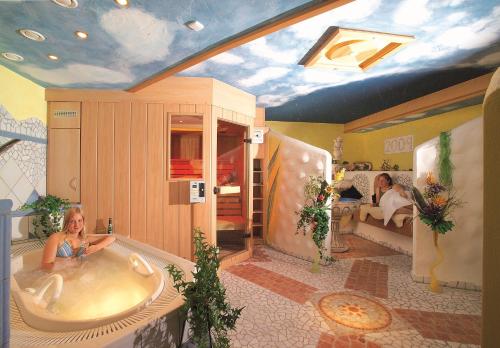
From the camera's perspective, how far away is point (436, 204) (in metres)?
3.24

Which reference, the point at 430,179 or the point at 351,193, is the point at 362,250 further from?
the point at 430,179

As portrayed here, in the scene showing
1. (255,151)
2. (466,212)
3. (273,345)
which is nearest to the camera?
(273,345)

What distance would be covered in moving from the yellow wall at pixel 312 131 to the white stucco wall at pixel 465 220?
147 inches

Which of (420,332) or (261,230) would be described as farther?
(261,230)

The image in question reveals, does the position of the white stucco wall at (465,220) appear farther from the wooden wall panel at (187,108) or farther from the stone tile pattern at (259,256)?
the wooden wall panel at (187,108)

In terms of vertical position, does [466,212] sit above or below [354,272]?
above

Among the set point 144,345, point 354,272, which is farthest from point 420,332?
point 144,345

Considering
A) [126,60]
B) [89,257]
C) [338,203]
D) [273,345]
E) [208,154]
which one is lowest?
[273,345]

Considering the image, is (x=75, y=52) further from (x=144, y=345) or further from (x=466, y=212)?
(x=466, y=212)

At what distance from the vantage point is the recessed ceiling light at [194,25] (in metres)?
2.21

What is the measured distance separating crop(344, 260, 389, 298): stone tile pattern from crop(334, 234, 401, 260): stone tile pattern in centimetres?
34

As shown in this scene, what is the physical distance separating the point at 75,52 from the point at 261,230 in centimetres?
450

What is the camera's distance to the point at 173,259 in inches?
103

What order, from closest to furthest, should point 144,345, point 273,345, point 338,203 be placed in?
point 144,345
point 273,345
point 338,203
